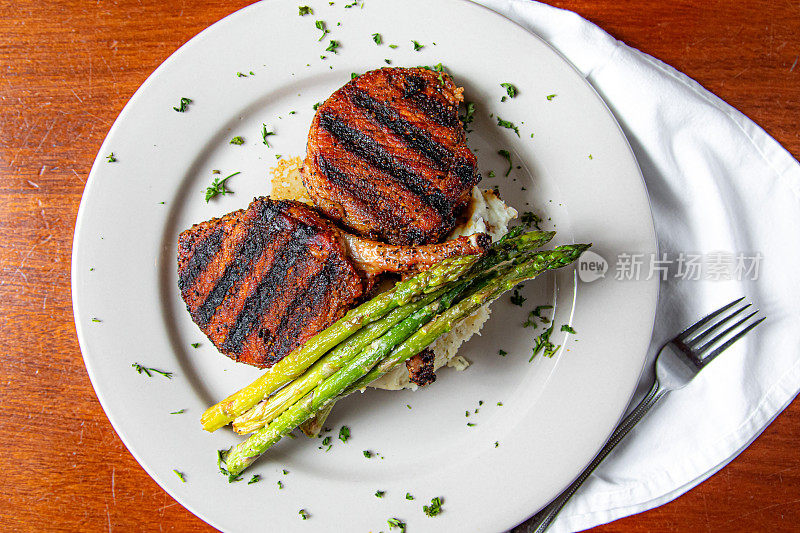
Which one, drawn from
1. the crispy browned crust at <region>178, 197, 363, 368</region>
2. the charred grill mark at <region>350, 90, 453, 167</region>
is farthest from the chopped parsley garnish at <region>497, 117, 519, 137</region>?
the crispy browned crust at <region>178, 197, 363, 368</region>

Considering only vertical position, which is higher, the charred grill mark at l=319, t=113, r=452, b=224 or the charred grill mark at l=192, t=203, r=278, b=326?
the charred grill mark at l=319, t=113, r=452, b=224

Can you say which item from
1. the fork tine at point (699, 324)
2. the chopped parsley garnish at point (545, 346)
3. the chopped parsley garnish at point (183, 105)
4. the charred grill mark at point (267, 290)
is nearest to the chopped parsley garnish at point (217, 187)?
the chopped parsley garnish at point (183, 105)

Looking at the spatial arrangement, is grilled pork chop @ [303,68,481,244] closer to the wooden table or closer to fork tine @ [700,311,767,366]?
the wooden table

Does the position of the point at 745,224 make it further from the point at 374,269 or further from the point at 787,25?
the point at 374,269

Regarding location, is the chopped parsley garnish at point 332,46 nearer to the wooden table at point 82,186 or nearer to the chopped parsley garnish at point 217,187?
the wooden table at point 82,186

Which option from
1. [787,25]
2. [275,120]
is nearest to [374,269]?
[275,120]

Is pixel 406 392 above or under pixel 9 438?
above
